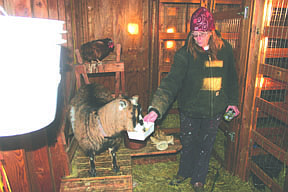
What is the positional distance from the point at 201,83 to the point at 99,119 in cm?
144

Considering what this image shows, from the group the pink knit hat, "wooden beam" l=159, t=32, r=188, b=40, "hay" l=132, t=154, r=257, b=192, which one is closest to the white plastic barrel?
the pink knit hat

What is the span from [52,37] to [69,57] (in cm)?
277

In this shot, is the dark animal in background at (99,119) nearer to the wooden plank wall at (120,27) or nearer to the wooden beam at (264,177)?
the wooden plank wall at (120,27)

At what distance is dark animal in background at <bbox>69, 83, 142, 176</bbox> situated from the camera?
8.89 feet

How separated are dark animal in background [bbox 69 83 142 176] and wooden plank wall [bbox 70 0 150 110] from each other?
1.50m

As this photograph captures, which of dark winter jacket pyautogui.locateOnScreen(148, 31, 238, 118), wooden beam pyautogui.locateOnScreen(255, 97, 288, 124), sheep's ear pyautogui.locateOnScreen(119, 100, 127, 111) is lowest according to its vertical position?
wooden beam pyautogui.locateOnScreen(255, 97, 288, 124)

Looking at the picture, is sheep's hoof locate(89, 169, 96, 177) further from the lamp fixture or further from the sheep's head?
the lamp fixture

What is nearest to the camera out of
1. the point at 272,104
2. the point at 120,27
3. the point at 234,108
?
the point at 272,104

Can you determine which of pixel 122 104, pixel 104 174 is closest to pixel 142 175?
pixel 104 174

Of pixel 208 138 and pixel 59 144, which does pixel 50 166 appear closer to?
pixel 59 144

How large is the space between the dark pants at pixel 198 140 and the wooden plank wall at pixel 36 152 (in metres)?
1.70

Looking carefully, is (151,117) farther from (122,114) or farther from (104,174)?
(104,174)

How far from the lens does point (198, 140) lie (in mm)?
3131

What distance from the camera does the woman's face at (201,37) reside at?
2.54 metres
